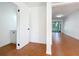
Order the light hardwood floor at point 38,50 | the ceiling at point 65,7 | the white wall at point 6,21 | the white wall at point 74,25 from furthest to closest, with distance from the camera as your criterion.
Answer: the white wall at point 74,25, the white wall at point 6,21, the ceiling at point 65,7, the light hardwood floor at point 38,50

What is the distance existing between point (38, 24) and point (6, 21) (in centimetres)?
172

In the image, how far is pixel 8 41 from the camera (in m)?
4.93

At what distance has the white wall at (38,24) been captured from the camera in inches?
194

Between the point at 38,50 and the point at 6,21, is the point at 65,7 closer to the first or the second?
the point at 38,50

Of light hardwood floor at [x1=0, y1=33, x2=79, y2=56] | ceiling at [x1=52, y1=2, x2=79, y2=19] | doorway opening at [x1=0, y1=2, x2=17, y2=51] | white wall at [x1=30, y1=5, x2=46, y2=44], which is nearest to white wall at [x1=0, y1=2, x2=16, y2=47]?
doorway opening at [x1=0, y1=2, x2=17, y2=51]

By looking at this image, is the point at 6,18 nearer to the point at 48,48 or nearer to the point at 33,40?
the point at 33,40

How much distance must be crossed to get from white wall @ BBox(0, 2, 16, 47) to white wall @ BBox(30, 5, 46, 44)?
1.15m

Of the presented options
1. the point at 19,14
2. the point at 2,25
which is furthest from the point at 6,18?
the point at 19,14

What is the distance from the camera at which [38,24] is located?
5.07 m

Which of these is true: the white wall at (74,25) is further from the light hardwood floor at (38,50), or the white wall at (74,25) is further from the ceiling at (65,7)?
the light hardwood floor at (38,50)

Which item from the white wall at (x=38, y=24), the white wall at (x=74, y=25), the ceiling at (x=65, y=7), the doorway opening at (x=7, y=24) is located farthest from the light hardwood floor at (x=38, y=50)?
the white wall at (x=74, y=25)

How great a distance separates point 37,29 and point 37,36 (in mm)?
404

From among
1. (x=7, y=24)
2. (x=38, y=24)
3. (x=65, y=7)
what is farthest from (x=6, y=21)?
(x=65, y=7)

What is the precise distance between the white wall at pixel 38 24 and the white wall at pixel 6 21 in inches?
45.1
